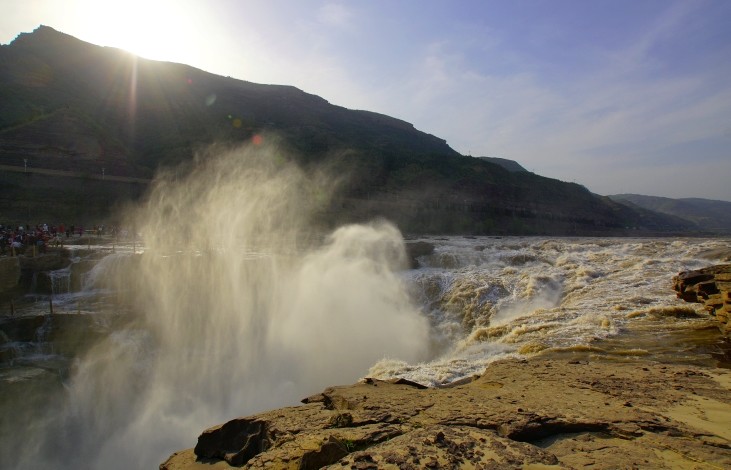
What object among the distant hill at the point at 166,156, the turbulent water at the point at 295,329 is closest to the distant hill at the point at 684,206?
the distant hill at the point at 166,156

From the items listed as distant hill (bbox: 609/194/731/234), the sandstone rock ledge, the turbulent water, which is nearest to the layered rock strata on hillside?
the turbulent water

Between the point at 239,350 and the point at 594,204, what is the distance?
3182 inches

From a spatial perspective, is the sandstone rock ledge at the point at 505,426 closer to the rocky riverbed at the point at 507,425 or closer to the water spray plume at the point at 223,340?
the rocky riverbed at the point at 507,425

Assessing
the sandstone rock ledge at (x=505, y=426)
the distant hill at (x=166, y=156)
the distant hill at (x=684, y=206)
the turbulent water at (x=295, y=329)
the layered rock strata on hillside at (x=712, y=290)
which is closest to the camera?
the sandstone rock ledge at (x=505, y=426)

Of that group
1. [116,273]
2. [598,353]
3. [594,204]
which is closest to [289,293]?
[116,273]

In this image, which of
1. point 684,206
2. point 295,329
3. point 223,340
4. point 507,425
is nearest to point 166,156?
point 223,340

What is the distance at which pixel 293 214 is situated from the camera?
146 feet

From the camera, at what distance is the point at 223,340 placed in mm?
16719

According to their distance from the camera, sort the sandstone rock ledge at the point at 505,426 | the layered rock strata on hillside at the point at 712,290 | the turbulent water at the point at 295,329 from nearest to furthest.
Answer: the sandstone rock ledge at the point at 505,426
the layered rock strata on hillside at the point at 712,290
the turbulent water at the point at 295,329

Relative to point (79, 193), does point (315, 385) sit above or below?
below

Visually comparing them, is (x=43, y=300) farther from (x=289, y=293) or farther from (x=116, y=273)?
(x=289, y=293)

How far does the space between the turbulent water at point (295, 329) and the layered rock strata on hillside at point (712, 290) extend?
453 millimetres

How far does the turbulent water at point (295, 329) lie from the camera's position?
11.0m

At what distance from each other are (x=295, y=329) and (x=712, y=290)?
13018 mm
